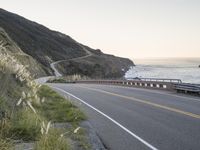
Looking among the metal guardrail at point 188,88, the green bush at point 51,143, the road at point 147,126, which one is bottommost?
the road at point 147,126

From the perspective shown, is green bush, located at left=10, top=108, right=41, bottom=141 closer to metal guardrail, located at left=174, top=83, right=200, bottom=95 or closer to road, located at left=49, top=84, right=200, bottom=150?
road, located at left=49, top=84, right=200, bottom=150

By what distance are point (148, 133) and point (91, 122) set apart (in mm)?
3325

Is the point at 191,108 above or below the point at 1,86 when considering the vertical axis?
below

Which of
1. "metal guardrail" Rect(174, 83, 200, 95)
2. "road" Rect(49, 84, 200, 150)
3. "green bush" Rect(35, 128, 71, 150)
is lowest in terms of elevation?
"road" Rect(49, 84, 200, 150)

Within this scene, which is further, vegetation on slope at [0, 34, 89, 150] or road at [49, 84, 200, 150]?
road at [49, 84, 200, 150]

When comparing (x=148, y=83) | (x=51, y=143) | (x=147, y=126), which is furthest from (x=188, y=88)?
(x=51, y=143)

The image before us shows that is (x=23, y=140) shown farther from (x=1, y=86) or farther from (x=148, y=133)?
(x=148, y=133)

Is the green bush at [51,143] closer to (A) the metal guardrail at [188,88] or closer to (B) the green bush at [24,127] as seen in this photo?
(B) the green bush at [24,127]

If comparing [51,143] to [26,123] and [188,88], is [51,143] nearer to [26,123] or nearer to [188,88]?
[26,123]

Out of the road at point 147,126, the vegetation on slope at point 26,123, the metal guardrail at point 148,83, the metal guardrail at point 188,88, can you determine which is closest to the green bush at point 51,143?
the vegetation on slope at point 26,123

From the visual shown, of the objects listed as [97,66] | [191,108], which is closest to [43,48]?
[97,66]

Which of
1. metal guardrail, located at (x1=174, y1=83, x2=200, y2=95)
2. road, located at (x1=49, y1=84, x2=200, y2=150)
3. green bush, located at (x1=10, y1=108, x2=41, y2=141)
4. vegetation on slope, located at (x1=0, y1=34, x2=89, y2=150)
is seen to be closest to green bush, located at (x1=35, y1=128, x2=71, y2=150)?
vegetation on slope, located at (x1=0, y1=34, x2=89, y2=150)

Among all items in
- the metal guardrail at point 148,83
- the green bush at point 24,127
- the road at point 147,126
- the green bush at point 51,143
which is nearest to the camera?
the green bush at point 51,143

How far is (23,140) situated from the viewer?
9703mm
